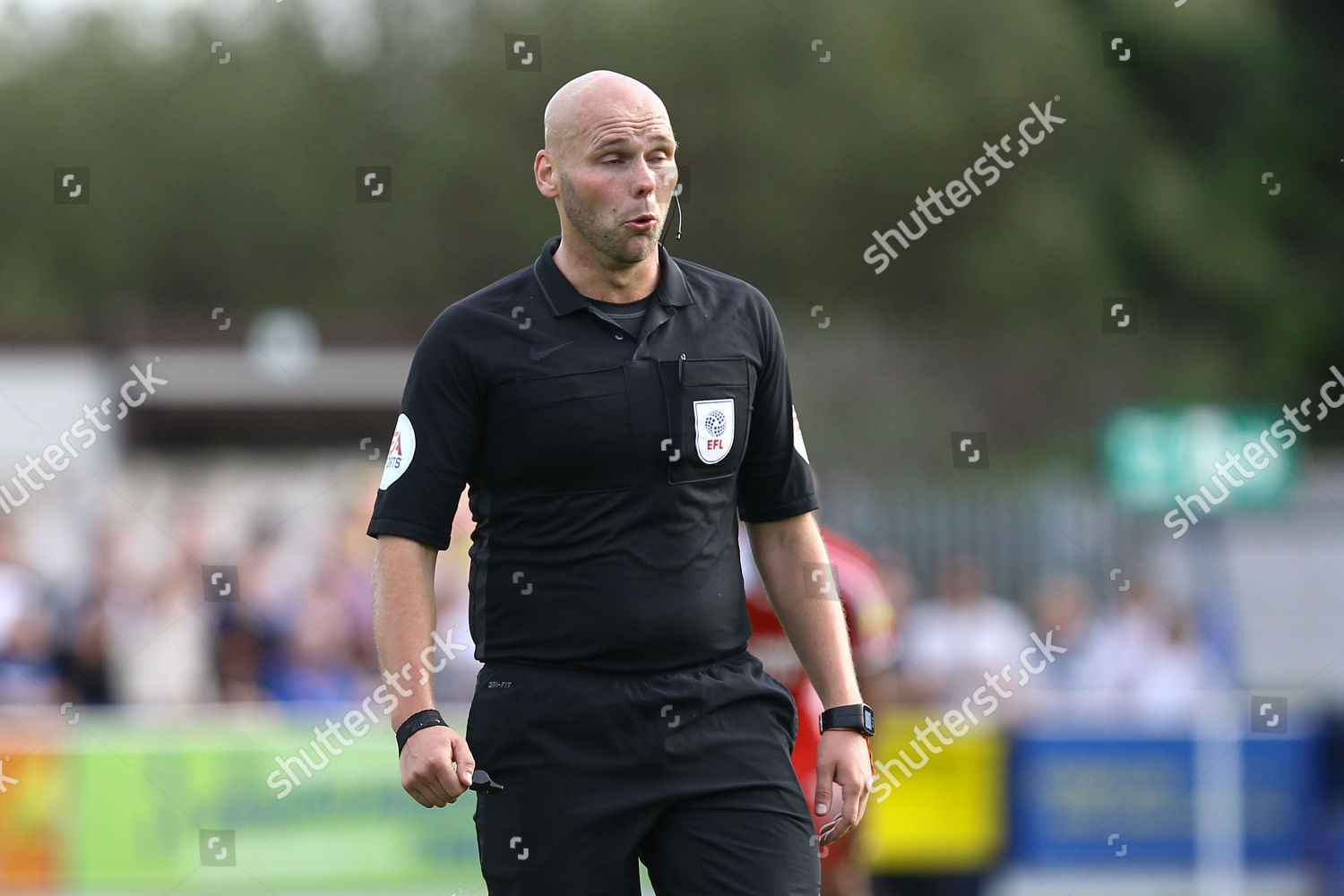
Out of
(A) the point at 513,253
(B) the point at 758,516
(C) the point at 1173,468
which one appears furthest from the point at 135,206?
(B) the point at 758,516

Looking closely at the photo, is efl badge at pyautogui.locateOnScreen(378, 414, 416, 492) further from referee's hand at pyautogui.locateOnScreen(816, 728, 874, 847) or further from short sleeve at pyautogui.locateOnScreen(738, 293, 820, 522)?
referee's hand at pyautogui.locateOnScreen(816, 728, 874, 847)

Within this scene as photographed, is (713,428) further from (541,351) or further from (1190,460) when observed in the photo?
(1190,460)

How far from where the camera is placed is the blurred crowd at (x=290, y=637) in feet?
33.4

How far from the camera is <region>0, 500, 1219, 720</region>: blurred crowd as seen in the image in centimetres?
1019

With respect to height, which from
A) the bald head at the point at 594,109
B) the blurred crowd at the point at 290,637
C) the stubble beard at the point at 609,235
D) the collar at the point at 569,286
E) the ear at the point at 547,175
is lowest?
the blurred crowd at the point at 290,637

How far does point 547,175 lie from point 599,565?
0.84m

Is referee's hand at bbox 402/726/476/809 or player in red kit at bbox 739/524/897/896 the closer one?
referee's hand at bbox 402/726/476/809

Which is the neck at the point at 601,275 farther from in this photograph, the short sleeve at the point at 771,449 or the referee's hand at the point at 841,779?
the referee's hand at the point at 841,779

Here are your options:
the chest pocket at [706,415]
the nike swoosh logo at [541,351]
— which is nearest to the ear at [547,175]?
the nike swoosh logo at [541,351]

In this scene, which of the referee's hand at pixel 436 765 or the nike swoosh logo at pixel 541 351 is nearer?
the referee's hand at pixel 436 765

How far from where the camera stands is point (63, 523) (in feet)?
58.2

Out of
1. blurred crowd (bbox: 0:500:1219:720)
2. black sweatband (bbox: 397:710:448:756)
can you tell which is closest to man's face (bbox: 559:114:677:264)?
black sweatband (bbox: 397:710:448:756)

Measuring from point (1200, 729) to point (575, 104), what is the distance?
8146 mm

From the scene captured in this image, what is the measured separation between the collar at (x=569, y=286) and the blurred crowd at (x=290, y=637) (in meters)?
4.83
